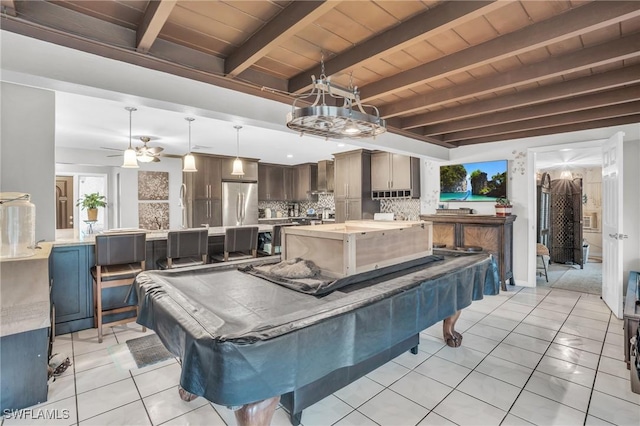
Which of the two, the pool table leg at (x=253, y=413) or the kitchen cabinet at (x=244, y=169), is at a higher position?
the kitchen cabinet at (x=244, y=169)

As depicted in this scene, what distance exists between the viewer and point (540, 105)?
361cm

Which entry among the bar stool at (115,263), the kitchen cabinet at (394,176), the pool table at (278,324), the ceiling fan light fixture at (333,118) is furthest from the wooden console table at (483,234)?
the bar stool at (115,263)

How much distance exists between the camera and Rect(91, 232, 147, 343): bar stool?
300 cm

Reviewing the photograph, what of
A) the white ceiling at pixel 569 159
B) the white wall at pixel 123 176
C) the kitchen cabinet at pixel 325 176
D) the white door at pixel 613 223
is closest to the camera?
the white door at pixel 613 223

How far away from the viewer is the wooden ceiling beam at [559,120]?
11.6 feet

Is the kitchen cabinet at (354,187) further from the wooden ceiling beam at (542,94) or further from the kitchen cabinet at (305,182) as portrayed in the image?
the wooden ceiling beam at (542,94)

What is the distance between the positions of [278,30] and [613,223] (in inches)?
167

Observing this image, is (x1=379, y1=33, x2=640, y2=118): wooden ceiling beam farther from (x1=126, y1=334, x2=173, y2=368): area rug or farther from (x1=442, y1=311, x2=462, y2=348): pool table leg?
(x1=126, y1=334, x2=173, y2=368): area rug

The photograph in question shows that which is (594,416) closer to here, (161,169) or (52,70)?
(52,70)

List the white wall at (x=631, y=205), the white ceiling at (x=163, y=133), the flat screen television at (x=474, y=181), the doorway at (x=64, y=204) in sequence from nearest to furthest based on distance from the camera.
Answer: the white ceiling at (x=163, y=133)
the white wall at (x=631, y=205)
the flat screen television at (x=474, y=181)
the doorway at (x=64, y=204)

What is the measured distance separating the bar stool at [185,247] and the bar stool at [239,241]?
272 mm

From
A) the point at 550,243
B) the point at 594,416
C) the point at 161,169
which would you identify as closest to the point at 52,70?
the point at 594,416

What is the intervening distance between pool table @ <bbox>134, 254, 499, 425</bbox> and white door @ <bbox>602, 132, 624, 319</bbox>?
2.36 m

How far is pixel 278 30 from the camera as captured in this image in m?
1.86
